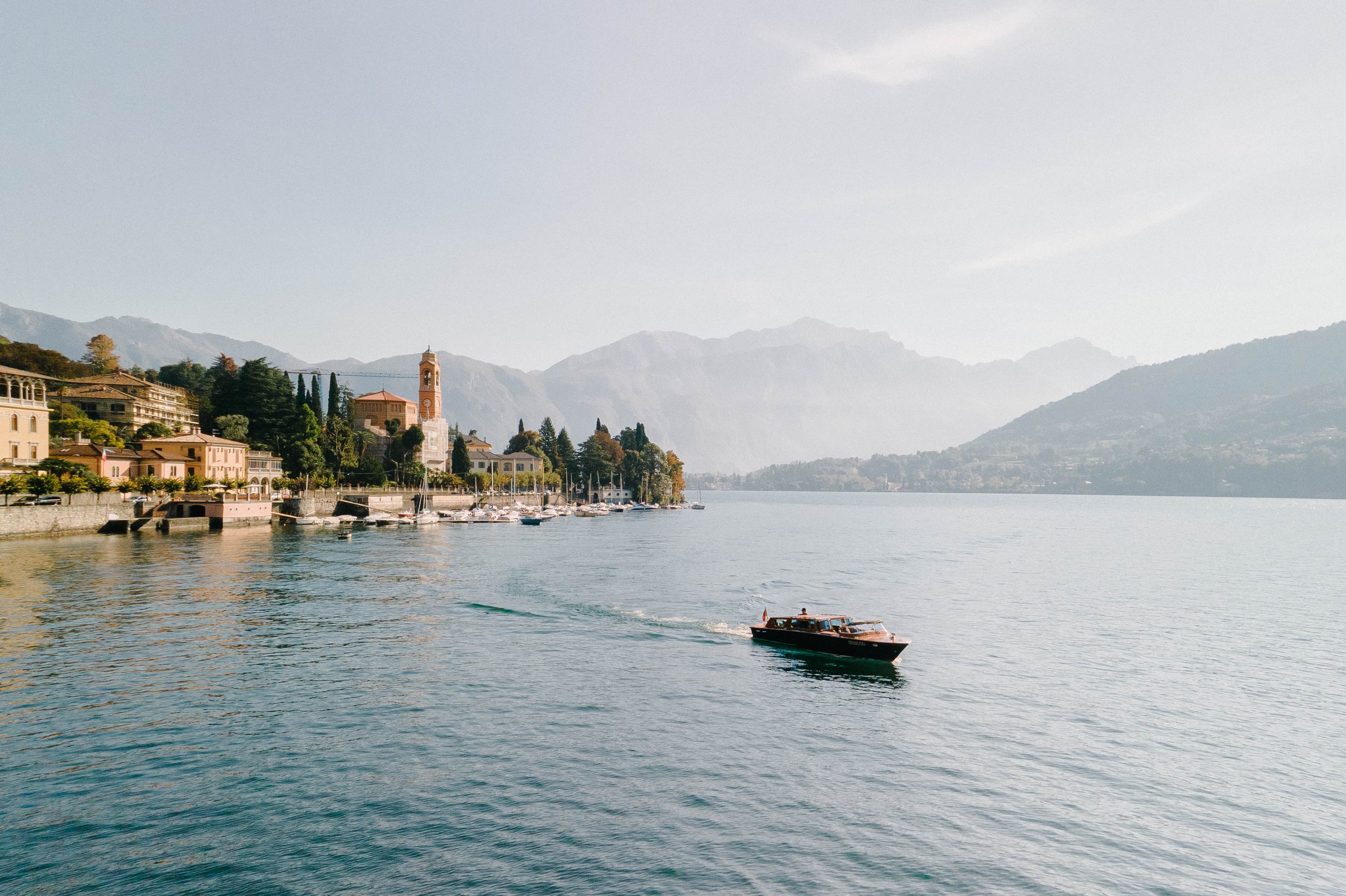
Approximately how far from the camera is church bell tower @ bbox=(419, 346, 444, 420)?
191 meters

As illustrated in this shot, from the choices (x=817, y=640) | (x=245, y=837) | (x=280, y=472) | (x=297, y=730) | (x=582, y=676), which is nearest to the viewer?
(x=245, y=837)

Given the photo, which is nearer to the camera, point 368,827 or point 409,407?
point 368,827

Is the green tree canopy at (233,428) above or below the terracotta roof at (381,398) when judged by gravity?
below

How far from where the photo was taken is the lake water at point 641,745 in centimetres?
1797

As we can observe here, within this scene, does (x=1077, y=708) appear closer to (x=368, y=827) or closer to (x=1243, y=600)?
(x=368, y=827)

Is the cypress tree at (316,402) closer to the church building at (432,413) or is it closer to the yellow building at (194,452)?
the yellow building at (194,452)

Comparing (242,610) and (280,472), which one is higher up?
(280,472)

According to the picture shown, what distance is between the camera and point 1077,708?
31047mm

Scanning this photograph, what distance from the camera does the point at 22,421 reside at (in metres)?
87.6

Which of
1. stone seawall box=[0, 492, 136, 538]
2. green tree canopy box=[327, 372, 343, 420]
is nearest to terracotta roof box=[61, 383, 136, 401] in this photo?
green tree canopy box=[327, 372, 343, 420]

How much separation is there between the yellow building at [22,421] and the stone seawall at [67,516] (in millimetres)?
7351

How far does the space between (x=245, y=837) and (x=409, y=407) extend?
179m

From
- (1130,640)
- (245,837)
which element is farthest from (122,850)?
(1130,640)

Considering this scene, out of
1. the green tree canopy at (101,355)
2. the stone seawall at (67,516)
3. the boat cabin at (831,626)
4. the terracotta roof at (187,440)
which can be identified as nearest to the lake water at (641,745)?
the boat cabin at (831,626)
